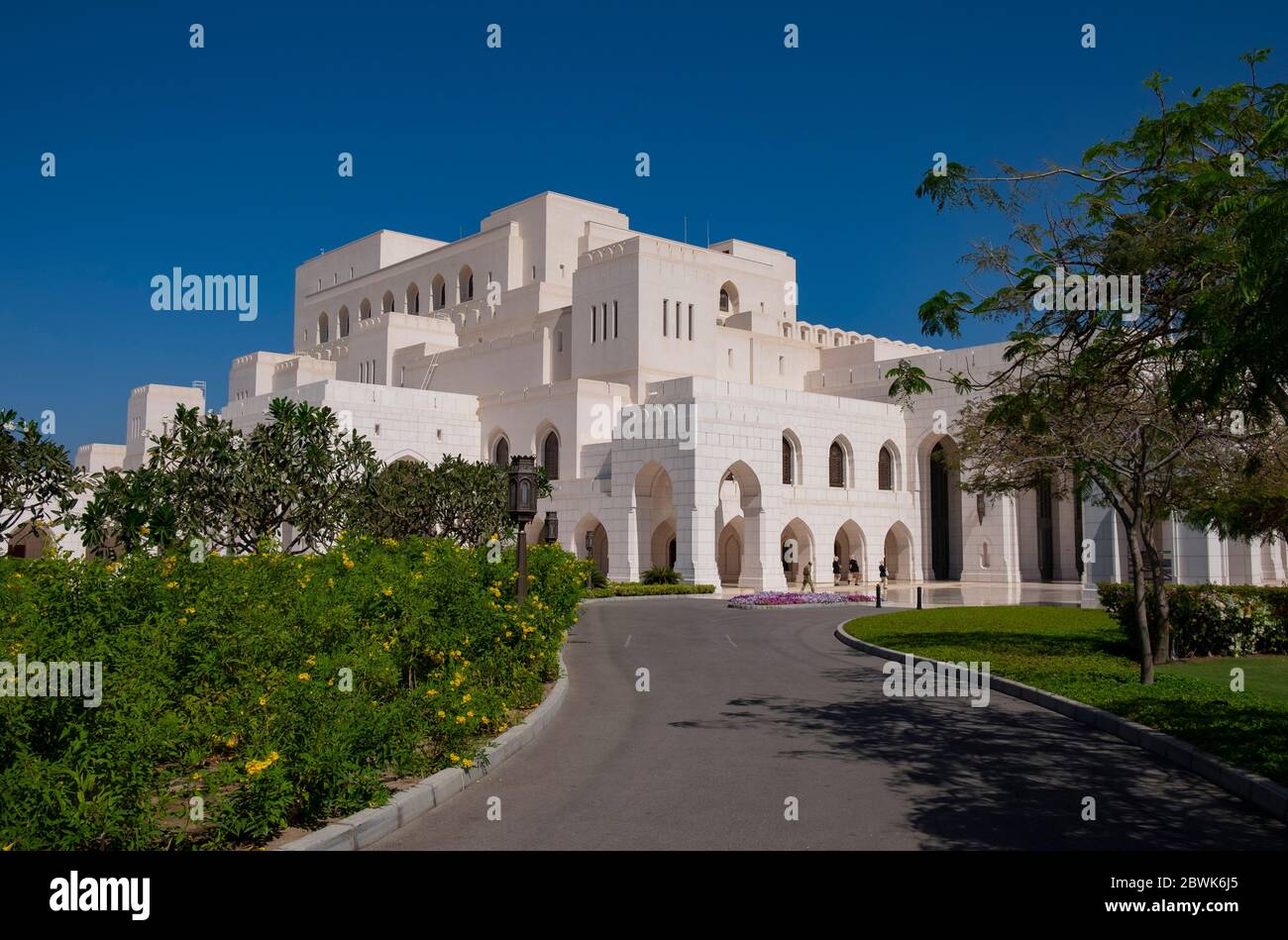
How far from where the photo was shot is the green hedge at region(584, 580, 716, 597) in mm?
32688

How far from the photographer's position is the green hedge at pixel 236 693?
5055 millimetres

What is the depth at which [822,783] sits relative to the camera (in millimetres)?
7762

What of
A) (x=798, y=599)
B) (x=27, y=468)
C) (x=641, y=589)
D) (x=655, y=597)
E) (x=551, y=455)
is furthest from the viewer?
(x=551, y=455)

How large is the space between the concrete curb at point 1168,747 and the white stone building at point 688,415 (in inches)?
952

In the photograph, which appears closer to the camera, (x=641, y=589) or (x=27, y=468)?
(x=27, y=468)

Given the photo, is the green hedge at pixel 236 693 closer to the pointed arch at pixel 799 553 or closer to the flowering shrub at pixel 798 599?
the flowering shrub at pixel 798 599

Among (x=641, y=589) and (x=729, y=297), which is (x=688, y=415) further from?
(x=729, y=297)

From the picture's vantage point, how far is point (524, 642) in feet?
37.2

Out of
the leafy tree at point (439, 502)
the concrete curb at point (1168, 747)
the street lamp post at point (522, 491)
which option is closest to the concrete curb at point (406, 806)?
the street lamp post at point (522, 491)

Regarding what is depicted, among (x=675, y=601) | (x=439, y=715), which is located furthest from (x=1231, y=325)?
(x=675, y=601)

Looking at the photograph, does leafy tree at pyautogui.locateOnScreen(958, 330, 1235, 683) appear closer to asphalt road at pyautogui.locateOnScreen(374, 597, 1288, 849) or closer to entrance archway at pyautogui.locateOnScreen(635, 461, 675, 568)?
asphalt road at pyautogui.locateOnScreen(374, 597, 1288, 849)

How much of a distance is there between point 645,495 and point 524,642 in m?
28.1

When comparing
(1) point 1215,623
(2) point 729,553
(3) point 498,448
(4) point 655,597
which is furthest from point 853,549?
(1) point 1215,623

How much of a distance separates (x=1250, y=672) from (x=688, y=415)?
24.0 meters
